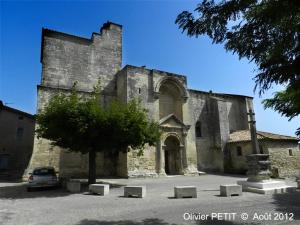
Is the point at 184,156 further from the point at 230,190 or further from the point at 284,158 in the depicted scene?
the point at 230,190

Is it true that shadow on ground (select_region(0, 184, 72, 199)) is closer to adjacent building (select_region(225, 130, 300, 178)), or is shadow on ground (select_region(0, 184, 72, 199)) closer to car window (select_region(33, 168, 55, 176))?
car window (select_region(33, 168, 55, 176))

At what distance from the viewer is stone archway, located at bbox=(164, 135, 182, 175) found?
21.3m

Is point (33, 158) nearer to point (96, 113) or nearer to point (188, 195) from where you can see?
point (96, 113)

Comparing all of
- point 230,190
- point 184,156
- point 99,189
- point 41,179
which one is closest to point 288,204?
point 230,190

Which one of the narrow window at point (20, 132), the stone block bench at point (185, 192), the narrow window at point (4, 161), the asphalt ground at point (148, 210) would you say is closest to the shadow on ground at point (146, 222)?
the asphalt ground at point (148, 210)

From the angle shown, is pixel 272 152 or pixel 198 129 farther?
pixel 198 129

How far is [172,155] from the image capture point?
21.8 metres

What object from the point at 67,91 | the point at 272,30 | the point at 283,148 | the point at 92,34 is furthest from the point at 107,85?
the point at 272,30

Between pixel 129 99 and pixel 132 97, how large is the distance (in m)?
0.38

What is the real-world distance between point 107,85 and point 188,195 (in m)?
14.5

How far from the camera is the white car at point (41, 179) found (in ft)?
39.9

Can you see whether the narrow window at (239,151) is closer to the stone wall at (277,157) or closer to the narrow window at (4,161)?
the stone wall at (277,157)

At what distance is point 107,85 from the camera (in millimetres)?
21891

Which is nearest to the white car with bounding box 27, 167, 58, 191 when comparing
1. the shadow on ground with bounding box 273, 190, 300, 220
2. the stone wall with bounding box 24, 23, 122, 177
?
the stone wall with bounding box 24, 23, 122, 177
